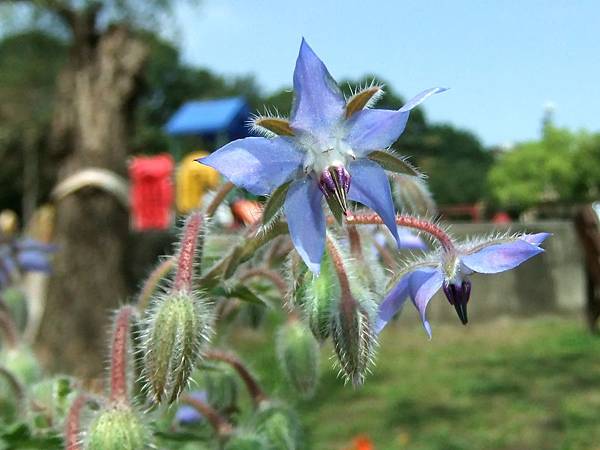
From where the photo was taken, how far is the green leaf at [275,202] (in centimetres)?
56

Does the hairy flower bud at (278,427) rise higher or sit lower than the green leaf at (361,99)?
lower

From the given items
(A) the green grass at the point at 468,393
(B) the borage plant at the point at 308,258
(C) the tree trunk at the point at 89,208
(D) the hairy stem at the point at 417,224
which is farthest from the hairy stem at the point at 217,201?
(C) the tree trunk at the point at 89,208

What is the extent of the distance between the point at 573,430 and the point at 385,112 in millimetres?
3489

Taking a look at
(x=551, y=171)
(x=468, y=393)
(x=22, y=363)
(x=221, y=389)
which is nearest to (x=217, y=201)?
(x=221, y=389)

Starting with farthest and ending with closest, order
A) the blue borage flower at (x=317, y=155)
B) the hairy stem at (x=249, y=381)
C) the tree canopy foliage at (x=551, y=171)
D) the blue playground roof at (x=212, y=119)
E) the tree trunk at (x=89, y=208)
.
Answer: the tree canopy foliage at (x=551, y=171), the blue playground roof at (x=212, y=119), the tree trunk at (x=89, y=208), the hairy stem at (x=249, y=381), the blue borage flower at (x=317, y=155)

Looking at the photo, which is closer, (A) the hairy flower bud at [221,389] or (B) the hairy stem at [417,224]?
(B) the hairy stem at [417,224]

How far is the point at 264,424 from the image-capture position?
2.60ft

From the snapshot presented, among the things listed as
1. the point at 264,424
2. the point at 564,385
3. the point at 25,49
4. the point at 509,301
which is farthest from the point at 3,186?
the point at 264,424

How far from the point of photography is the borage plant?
0.54m

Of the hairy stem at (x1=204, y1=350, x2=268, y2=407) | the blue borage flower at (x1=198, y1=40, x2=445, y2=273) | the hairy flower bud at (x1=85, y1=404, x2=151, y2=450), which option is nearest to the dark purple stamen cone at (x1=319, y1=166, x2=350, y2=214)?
the blue borage flower at (x1=198, y1=40, x2=445, y2=273)

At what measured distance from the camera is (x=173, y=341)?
23.8 inches

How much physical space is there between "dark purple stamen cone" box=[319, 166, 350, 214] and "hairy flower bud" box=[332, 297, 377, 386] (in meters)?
0.08

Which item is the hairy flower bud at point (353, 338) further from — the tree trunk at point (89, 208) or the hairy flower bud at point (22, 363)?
the tree trunk at point (89, 208)

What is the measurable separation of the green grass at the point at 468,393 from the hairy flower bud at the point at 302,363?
202 cm
